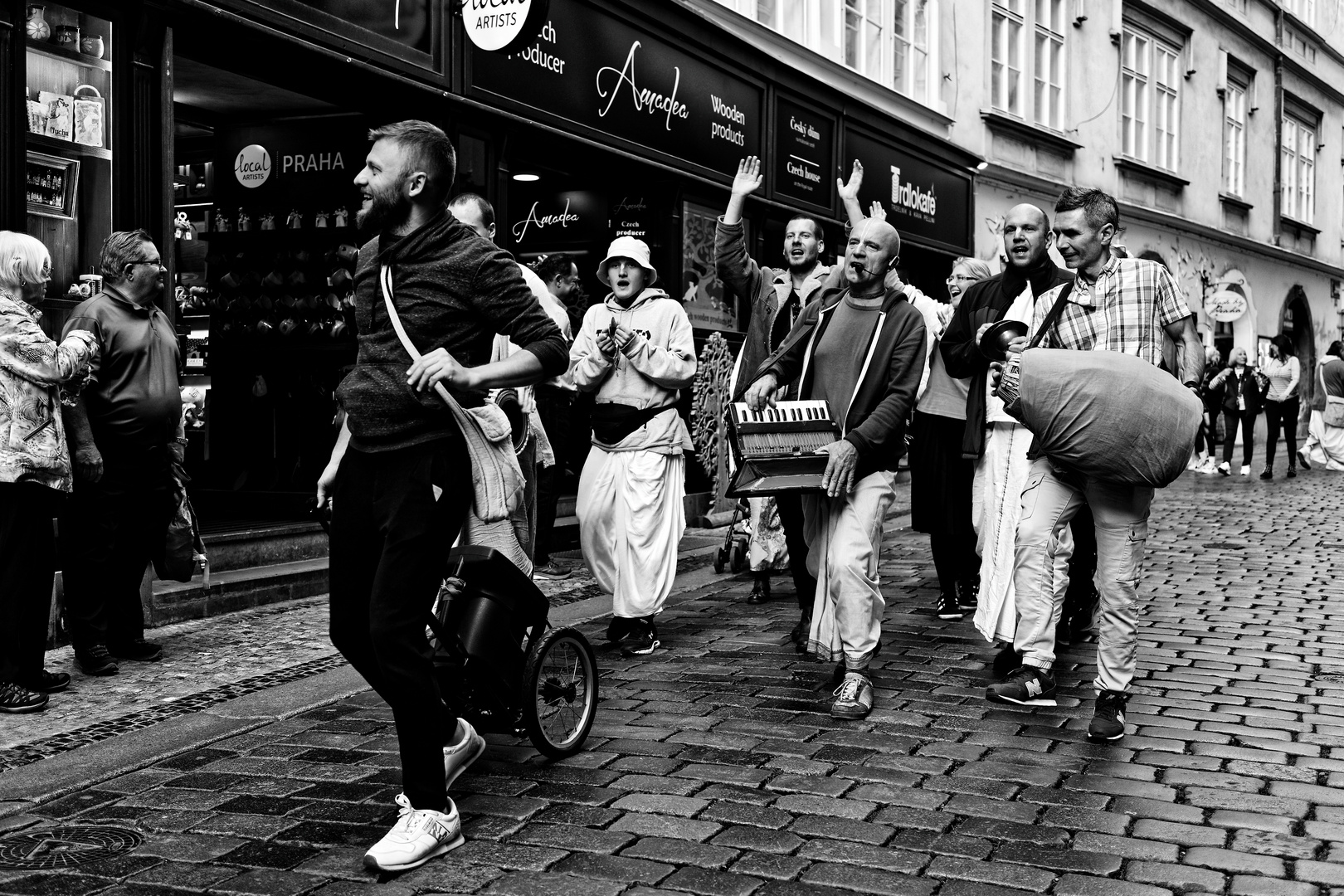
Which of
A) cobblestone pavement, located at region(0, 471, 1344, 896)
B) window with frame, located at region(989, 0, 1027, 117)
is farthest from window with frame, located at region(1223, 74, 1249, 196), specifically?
cobblestone pavement, located at region(0, 471, 1344, 896)

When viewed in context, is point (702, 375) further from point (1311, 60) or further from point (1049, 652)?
point (1311, 60)

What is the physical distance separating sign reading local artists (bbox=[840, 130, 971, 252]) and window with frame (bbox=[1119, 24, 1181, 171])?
259 inches

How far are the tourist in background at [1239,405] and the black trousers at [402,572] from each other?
1831 centimetres

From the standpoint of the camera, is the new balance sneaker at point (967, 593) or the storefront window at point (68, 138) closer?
the storefront window at point (68, 138)

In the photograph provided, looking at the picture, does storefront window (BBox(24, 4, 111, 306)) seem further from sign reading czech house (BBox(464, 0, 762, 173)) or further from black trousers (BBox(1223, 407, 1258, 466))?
black trousers (BBox(1223, 407, 1258, 466))

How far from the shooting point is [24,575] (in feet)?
18.5

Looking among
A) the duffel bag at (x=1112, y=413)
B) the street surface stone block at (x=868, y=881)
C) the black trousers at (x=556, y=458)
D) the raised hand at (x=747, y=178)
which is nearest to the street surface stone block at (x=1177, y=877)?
the street surface stone block at (x=868, y=881)

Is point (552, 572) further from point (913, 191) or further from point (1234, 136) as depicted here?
point (1234, 136)

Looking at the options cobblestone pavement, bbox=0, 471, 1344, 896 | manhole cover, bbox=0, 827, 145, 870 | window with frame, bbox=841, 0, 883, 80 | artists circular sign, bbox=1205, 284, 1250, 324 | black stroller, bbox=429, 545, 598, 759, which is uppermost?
window with frame, bbox=841, 0, 883, 80

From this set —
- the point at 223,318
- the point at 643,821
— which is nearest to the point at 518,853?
the point at 643,821

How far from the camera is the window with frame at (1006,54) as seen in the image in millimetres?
20625

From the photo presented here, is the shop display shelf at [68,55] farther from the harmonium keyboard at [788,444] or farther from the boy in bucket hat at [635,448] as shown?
the harmonium keyboard at [788,444]

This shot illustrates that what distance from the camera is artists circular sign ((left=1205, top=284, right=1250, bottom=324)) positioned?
93.1ft

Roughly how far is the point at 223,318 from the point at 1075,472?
24.4ft
